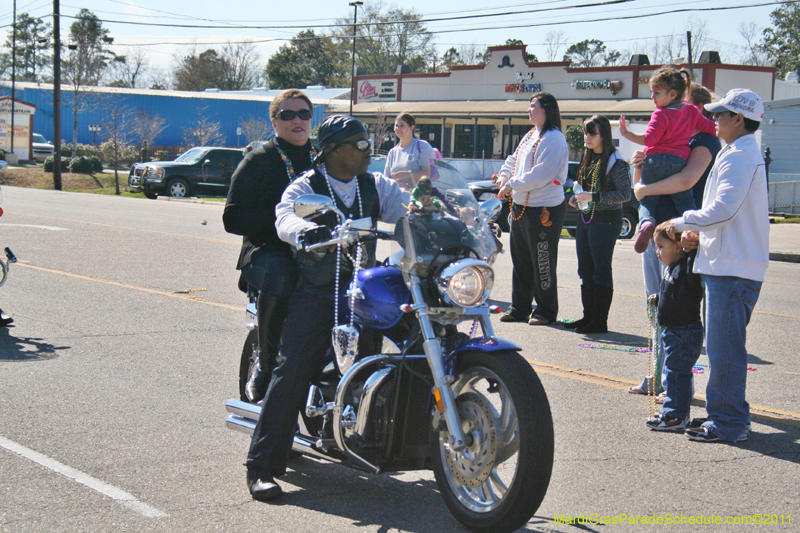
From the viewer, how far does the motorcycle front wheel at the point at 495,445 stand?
3.12 meters

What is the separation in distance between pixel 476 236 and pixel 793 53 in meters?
76.2

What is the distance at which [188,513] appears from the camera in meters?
3.71

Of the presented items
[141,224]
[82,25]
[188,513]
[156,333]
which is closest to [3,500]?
[188,513]

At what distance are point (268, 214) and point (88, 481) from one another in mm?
1581

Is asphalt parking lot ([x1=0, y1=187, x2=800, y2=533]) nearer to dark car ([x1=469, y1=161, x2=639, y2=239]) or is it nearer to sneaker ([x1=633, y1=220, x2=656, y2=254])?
A: sneaker ([x1=633, y1=220, x2=656, y2=254])

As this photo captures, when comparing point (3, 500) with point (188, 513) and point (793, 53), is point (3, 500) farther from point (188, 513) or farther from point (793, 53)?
point (793, 53)

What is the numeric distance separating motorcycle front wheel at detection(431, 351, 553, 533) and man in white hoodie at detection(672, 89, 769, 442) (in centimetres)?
196

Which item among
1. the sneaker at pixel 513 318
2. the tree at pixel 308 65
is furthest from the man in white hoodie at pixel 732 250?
the tree at pixel 308 65

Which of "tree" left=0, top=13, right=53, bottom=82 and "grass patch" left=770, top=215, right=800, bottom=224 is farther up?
"tree" left=0, top=13, right=53, bottom=82

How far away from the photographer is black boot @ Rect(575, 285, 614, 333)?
7871 mm

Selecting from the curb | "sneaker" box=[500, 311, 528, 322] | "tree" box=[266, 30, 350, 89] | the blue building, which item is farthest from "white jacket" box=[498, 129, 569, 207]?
"tree" box=[266, 30, 350, 89]

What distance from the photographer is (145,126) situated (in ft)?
195

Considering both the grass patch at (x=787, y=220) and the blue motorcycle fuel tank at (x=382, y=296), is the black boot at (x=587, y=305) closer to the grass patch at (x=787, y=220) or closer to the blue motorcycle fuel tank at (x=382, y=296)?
the blue motorcycle fuel tank at (x=382, y=296)

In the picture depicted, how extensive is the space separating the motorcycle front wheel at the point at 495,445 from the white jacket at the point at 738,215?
198cm
